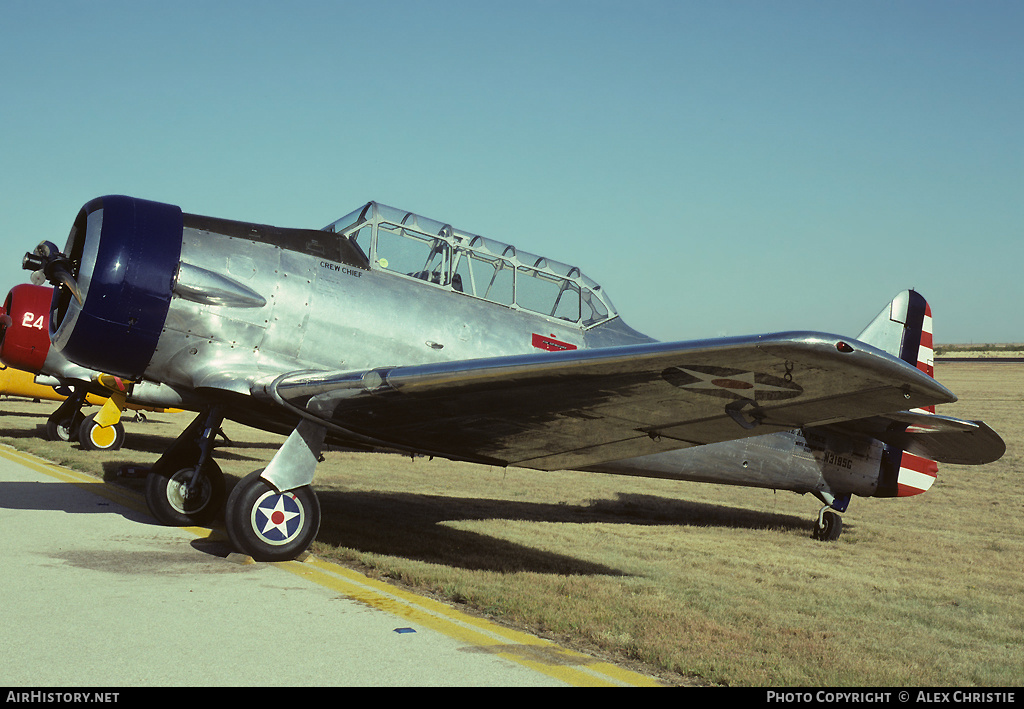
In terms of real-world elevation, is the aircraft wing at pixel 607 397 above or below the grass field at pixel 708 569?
above

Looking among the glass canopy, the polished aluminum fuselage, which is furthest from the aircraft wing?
the glass canopy

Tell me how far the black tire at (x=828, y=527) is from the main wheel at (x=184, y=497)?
626 centimetres

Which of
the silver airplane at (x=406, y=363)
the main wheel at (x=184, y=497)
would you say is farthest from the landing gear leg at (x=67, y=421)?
the main wheel at (x=184, y=497)

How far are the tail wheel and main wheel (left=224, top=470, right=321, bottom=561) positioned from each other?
33.1 feet

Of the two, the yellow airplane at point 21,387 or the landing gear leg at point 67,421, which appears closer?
the landing gear leg at point 67,421

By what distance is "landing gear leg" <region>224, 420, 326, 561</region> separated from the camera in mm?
5676

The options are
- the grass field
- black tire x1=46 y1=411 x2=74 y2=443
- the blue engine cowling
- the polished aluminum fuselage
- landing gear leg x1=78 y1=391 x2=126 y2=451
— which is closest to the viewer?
the grass field

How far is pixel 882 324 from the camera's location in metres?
9.69

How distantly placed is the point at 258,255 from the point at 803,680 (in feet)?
16.4

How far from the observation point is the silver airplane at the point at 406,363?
4215mm

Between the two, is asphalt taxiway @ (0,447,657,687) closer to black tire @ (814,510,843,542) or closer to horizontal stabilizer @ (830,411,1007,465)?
horizontal stabilizer @ (830,411,1007,465)

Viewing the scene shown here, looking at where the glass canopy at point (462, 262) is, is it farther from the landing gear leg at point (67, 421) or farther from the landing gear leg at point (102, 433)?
the landing gear leg at point (67, 421)

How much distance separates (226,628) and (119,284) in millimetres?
3036

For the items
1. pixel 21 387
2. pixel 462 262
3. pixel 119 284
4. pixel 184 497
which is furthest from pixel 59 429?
pixel 462 262
